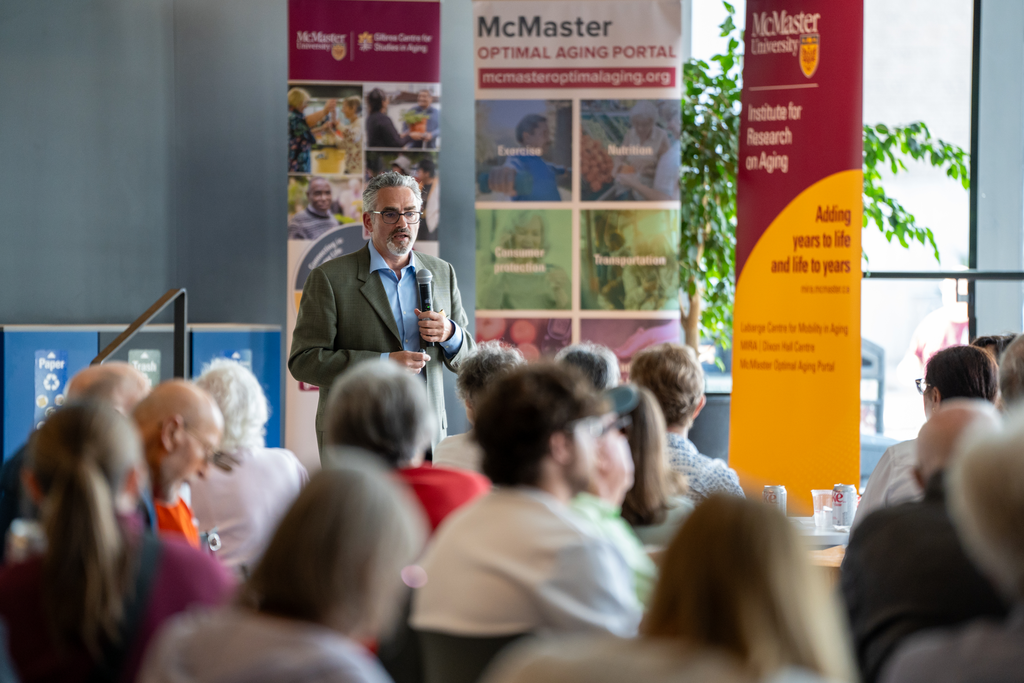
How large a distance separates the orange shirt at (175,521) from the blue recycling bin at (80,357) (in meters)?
2.62

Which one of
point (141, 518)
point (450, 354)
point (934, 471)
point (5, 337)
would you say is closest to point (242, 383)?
point (141, 518)

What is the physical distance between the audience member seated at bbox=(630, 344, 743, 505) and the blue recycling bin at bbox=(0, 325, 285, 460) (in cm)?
304

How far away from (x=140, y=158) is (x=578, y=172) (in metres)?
3.03

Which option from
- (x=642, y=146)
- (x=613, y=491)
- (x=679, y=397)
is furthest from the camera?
(x=642, y=146)

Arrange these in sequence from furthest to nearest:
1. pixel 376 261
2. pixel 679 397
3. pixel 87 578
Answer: pixel 376 261, pixel 679 397, pixel 87 578

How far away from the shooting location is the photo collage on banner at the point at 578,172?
17.8 feet

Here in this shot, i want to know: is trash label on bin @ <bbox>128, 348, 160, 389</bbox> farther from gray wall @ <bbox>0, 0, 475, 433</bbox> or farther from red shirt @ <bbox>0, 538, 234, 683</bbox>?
red shirt @ <bbox>0, 538, 234, 683</bbox>

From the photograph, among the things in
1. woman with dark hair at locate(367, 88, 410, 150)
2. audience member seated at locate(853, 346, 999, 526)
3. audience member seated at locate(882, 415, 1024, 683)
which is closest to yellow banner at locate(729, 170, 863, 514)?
audience member seated at locate(853, 346, 999, 526)

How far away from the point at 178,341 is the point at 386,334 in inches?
60.3

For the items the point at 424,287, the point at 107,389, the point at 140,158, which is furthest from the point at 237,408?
the point at 140,158

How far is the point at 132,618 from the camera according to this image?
1.54 meters

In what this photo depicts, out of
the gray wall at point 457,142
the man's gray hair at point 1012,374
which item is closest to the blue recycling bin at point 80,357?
the gray wall at point 457,142

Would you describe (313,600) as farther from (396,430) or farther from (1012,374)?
(1012,374)

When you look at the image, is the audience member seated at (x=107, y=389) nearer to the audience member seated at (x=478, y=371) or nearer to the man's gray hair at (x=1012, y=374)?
the audience member seated at (x=478, y=371)
